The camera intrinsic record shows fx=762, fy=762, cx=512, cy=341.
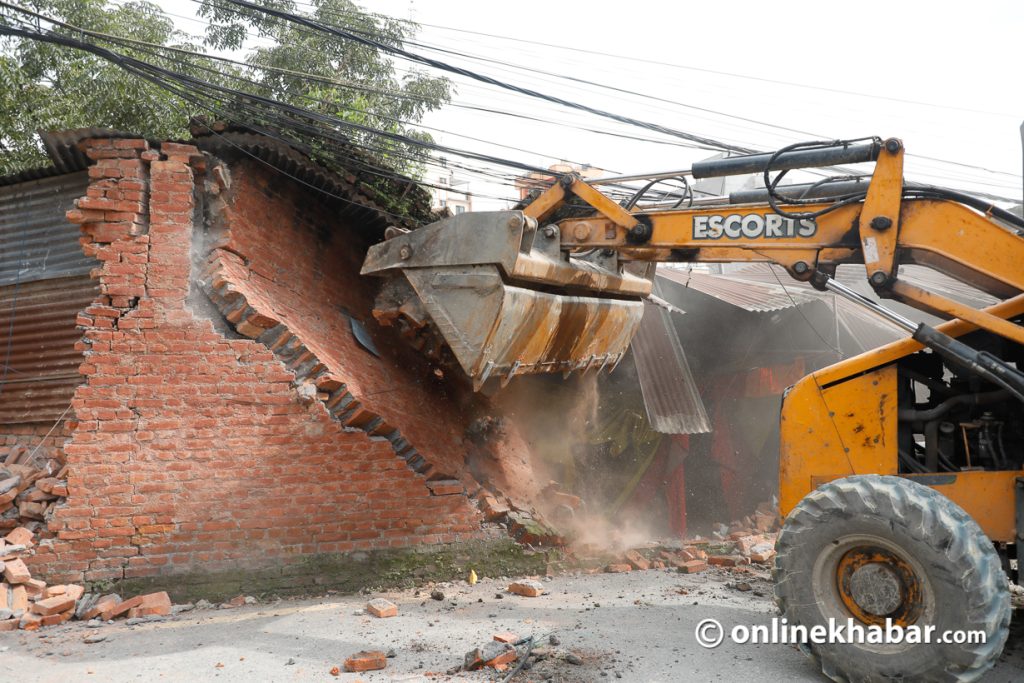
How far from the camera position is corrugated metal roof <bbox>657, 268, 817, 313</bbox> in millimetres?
10811

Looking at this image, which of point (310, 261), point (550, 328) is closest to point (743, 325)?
point (550, 328)

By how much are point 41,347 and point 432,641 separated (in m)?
5.67

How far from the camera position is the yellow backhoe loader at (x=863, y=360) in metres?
4.11

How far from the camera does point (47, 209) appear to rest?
827 centimetres

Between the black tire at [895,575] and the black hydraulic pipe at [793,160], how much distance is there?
2.09m

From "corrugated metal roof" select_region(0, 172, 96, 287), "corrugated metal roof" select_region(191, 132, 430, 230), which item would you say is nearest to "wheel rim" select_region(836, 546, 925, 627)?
"corrugated metal roof" select_region(191, 132, 430, 230)

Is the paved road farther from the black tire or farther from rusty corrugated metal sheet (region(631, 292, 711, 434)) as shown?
rusty corrugated metal sheet (region(631, 292, 711, 434))

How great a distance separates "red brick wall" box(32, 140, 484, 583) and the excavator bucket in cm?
113

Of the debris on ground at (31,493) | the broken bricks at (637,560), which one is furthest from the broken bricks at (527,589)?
the debris on ground at (31,493)

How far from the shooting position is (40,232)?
8312 mm

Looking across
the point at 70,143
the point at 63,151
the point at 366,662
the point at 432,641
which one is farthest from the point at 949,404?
the point at 63,151

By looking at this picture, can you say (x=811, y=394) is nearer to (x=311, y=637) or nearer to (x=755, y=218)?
(x=755, y=218)

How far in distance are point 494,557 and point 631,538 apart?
3263 millimetres

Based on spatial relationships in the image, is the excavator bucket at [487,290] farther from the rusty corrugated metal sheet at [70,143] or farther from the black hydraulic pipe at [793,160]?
the rusty corrugated metal sheet at [70,143]
